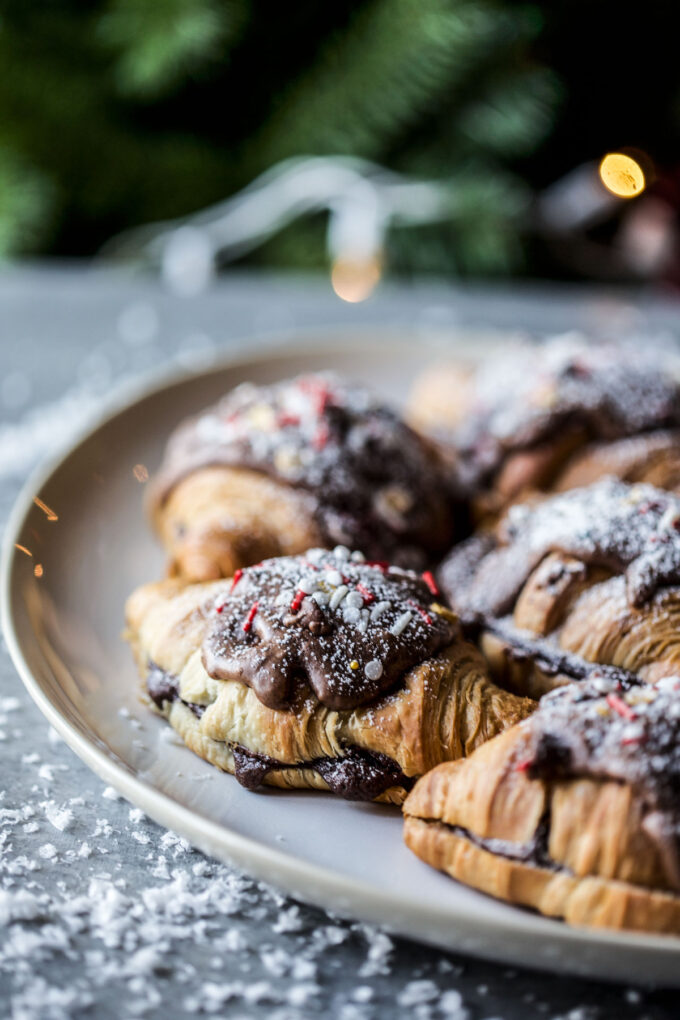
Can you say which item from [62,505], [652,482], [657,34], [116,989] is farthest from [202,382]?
[657,34]

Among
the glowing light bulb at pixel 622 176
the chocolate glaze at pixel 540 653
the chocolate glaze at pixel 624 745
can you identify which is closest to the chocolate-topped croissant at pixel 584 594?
the chocolate glaze at pixel 540 653

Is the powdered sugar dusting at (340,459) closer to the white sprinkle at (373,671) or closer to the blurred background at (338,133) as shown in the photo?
the white sprinkle at (373,671)

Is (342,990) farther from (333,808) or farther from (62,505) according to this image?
(62,505)

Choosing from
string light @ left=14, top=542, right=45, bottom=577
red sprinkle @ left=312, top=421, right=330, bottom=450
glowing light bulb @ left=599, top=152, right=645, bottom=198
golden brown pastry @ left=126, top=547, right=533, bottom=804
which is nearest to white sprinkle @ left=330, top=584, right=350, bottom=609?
golden brown pastry @ left=126, top=547, right=533, bottom=804

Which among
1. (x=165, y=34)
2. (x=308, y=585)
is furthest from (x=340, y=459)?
(x=165, y=34)

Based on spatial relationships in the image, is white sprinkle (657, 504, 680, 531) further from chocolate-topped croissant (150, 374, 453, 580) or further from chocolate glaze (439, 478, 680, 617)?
chocolate-topped croissant (150, 374, 453, 580)

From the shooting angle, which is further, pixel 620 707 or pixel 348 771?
pixel 348 771

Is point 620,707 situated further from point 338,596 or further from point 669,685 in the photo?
point 338,596
